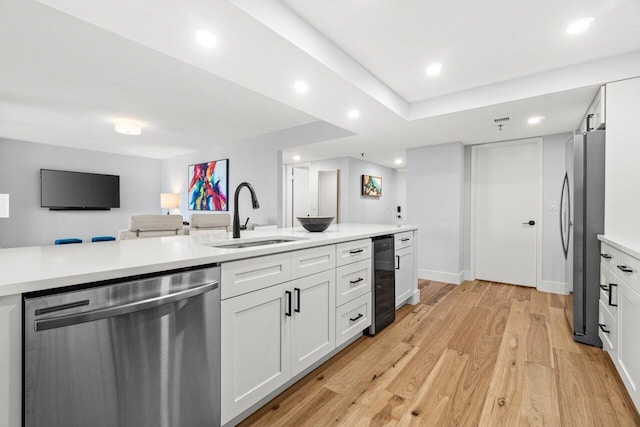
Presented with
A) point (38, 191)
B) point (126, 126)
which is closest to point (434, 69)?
point (126, 126)

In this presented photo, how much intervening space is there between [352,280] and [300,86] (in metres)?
1.66

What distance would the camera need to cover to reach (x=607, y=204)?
2.24 meters

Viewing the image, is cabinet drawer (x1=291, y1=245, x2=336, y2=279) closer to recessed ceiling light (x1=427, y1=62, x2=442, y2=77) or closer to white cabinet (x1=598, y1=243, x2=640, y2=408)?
white cabinet (x1=598, y1=243, x2=640, y2=408)

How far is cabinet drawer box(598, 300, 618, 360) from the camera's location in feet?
6.17

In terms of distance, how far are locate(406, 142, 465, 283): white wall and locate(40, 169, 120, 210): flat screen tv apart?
20.6 feet

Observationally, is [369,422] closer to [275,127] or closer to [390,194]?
[275,127]

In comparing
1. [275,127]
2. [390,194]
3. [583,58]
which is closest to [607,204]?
[583,58]

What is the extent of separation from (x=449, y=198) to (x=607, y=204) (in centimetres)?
215

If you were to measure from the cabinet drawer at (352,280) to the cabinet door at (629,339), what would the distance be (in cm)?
153

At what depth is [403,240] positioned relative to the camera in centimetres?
301

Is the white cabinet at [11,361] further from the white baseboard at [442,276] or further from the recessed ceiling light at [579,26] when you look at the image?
the white baseboard at [442,276]

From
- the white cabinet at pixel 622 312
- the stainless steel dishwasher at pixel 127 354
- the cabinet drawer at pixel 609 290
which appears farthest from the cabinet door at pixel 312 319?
the cabinet drawer at pixel 609 290

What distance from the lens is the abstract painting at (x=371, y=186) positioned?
634 centimetres

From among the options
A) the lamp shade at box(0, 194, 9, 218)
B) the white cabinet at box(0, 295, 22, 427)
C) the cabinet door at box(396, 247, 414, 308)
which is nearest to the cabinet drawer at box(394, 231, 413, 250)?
the cabinet door at box(396, 247, 414, 308)
